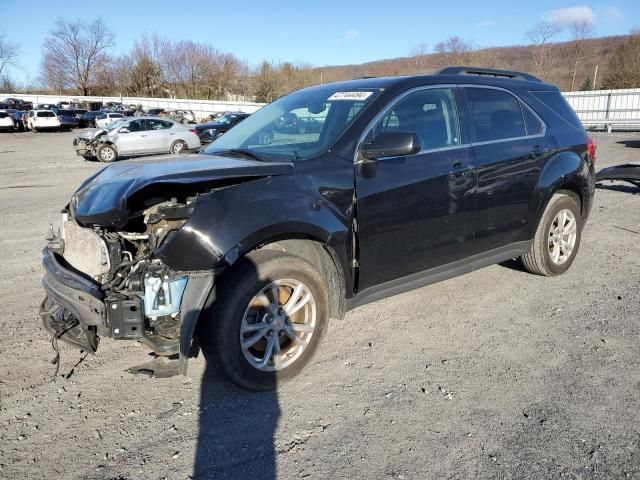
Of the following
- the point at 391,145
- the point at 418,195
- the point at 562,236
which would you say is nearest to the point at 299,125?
the point at 391,145

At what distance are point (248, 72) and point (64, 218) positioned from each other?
7750 cm

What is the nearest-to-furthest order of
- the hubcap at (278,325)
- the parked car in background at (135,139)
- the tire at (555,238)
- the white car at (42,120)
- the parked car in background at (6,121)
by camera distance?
the hubcap at (278,325) < the tire at (555,238) < the parked car in background at (135,139) < the parked car in background at (6,121) < the white car at (42,120)

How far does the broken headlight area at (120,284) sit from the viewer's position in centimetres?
291

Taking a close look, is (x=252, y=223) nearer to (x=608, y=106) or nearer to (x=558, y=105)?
(x=558, y=105)

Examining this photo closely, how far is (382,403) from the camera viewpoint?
313 cm

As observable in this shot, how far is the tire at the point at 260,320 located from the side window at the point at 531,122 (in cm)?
271

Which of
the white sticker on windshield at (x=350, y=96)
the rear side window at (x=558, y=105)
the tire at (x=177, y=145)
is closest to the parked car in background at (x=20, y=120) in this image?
the tire at (x=177, y=145)

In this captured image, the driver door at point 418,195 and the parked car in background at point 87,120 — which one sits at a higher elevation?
the parked car in background at point 87,120

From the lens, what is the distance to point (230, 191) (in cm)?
301

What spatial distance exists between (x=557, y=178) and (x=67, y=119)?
41.9 metres

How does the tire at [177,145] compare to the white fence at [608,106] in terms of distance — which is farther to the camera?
the white fence at [608,106]

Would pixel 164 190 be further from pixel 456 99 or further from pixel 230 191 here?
pixel 456 99

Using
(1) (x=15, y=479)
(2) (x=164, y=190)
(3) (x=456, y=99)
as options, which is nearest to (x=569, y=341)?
(3) (x=456, y=99)

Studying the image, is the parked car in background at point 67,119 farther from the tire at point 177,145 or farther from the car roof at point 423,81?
the car roof at point 423,81
